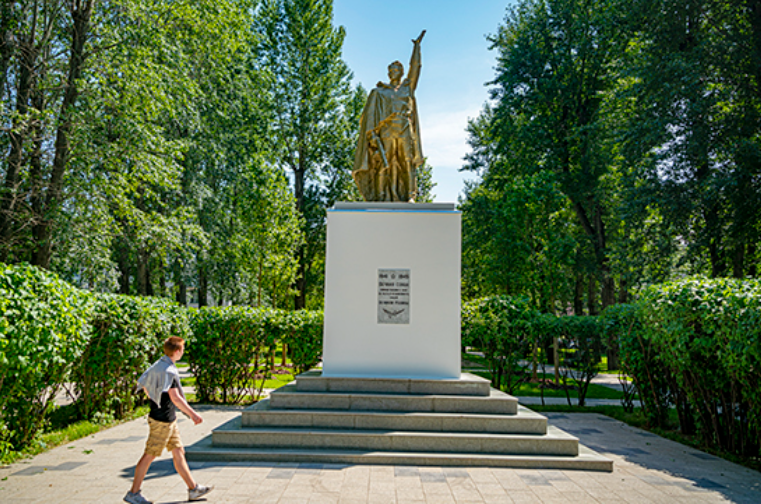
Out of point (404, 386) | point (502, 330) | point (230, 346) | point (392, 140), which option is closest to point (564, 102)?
point (502, 330)

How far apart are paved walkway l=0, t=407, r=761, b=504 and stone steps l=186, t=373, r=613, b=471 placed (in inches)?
7.1

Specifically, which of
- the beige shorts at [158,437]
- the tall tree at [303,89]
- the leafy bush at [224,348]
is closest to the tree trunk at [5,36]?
the leafy bush at [224,348]

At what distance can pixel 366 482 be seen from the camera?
4977 millimetres

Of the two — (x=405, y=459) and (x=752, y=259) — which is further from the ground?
(x=752, y=259)

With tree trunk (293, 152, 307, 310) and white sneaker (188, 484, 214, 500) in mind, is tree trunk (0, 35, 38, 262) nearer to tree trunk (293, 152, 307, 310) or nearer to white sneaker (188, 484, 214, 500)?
white sneaker (188, 484, 214, 500)

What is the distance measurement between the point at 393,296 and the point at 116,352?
15.4ft

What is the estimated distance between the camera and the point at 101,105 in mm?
11367

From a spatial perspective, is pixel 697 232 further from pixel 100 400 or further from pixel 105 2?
pixel 105 2

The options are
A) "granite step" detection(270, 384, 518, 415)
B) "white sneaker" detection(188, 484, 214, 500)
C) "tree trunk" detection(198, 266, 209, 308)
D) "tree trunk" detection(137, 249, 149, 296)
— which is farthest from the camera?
"tree trunk" detection(198, 266, 209, 308)

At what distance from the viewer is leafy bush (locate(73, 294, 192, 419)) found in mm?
7594

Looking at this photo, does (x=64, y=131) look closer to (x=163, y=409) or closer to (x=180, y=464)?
(x=163, y=409)

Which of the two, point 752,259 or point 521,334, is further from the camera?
point 752,259

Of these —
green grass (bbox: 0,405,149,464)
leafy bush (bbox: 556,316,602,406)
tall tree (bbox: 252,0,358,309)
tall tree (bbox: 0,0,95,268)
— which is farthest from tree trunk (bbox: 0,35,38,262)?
tall tree (bbox: 252,0,358,309)

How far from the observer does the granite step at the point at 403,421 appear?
→ 612cm
